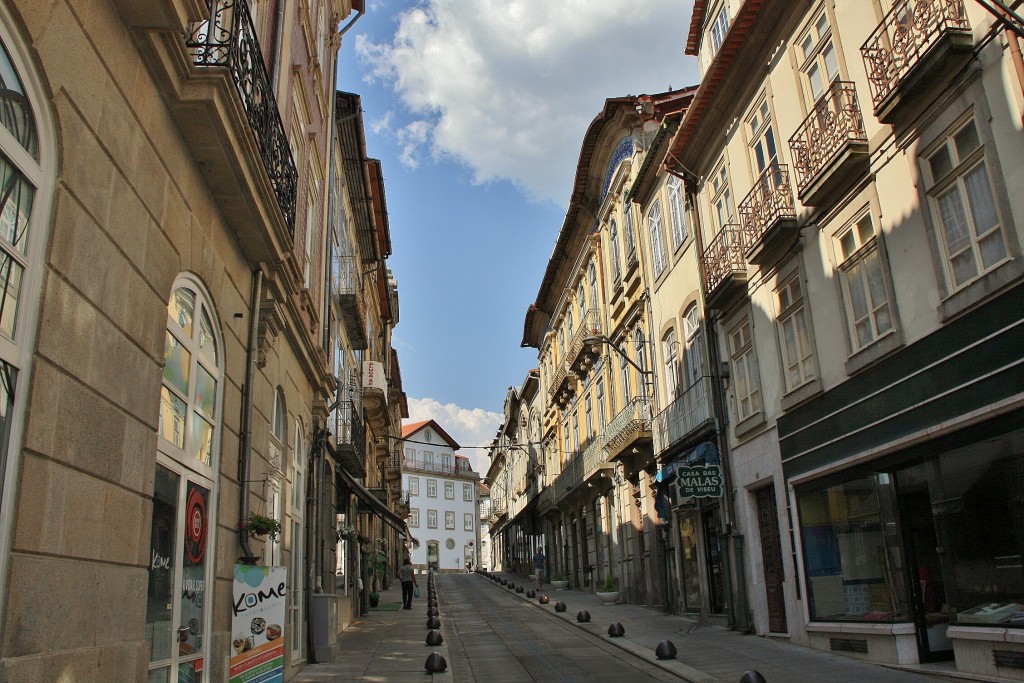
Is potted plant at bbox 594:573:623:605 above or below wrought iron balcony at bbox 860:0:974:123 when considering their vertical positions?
below

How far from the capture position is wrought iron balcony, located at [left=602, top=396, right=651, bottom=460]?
70.3ft

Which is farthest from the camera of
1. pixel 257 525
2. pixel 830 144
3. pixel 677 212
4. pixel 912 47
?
pixel 677 212

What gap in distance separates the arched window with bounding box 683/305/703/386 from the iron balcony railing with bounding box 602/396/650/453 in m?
3.16

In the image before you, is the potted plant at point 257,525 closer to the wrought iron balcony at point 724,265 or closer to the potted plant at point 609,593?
the wrought iron balcony at point 724,265

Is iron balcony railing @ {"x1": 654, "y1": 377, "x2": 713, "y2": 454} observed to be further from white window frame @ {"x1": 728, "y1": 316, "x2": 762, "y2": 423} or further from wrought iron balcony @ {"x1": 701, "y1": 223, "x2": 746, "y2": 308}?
wrought iron balcony @ {"x1": 701, "y1": 223, "x2": 746, "y2": 308}

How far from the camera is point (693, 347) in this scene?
59.8 feet

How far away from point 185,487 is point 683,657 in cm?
777

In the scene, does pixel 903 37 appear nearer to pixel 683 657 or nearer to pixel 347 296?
pixel 683 657

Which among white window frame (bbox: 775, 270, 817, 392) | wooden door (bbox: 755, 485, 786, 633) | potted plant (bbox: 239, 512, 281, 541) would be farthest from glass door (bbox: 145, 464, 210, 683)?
wooden door (bbox: 755, 485, 786, 633)

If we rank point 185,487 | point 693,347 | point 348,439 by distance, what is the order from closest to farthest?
point 185,487 → point 693,347 → point 348,439

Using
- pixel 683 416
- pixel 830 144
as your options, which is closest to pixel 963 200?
pixel 830 144

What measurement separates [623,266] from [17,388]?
821 inches

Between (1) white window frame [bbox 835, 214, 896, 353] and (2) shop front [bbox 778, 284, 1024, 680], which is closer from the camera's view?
(2) shop front [bbox 778, 284, 1024, 680]

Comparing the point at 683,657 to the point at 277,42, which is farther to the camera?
the point at 683,657
